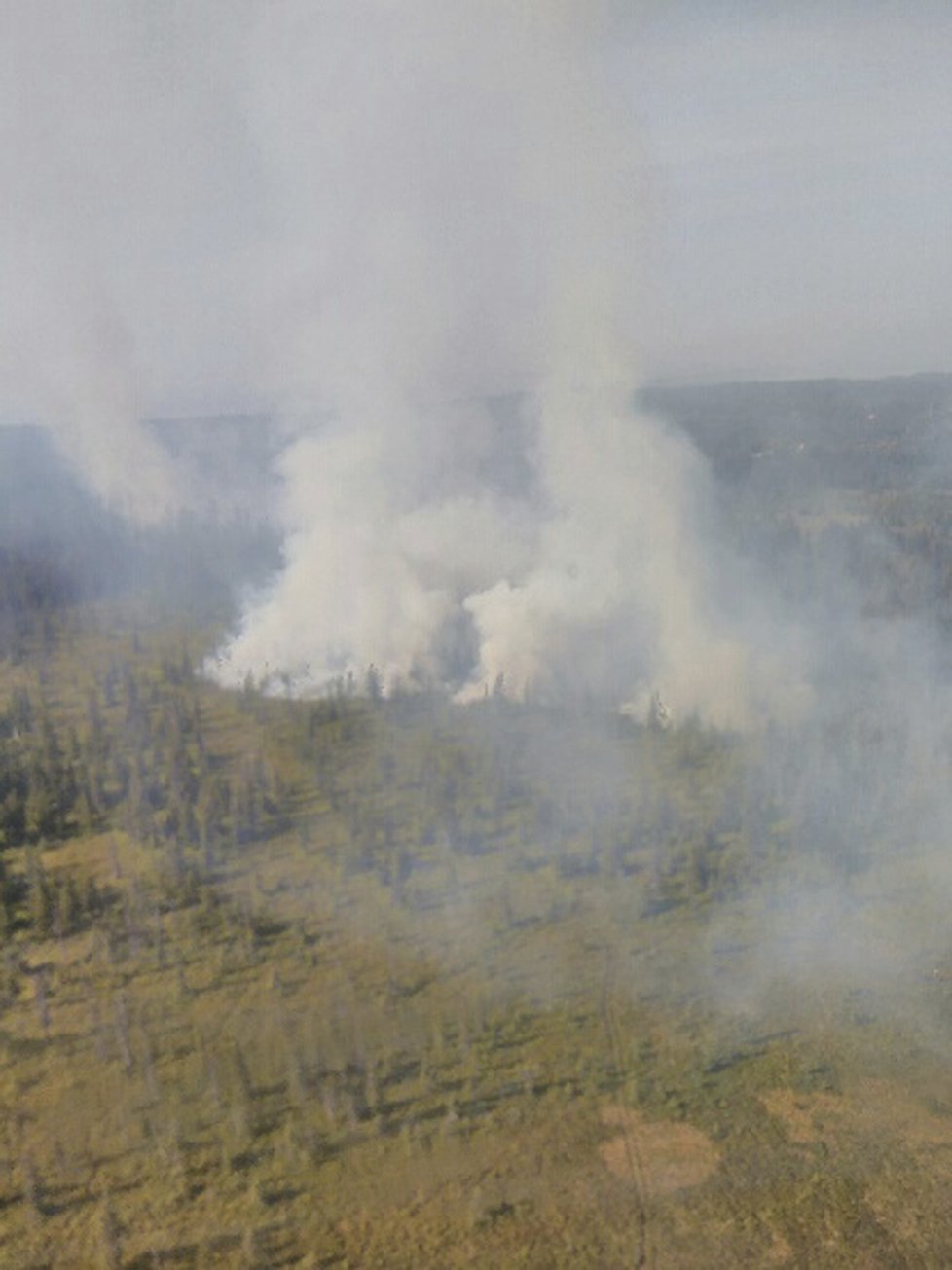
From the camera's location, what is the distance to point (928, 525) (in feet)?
607

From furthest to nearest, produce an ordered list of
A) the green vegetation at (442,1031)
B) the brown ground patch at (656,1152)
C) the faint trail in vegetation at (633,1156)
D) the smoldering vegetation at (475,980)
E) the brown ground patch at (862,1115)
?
1. the brown ground patch at (862,1115)
2. the brown ground patch at (656,1152)
3. the smoldering vegetation at (475,980)
4. the green vegetation at (442,1031)
5. the faint trail in vegetation at (633,1156)

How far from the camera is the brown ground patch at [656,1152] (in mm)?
38628

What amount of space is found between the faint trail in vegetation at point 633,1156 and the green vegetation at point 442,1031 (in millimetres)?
105

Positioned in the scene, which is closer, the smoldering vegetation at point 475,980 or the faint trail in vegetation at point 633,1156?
the faint trail in vegetation at point 633,1156

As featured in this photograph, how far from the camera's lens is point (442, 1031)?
1831 inches

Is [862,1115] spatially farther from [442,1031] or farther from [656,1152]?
[442,1031]

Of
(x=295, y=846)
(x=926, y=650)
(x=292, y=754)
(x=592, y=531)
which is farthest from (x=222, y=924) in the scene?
(x=926, y=650)

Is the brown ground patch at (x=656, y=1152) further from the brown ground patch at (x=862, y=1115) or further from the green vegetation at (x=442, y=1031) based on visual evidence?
the brown ground patch at (x=862, y=1115)

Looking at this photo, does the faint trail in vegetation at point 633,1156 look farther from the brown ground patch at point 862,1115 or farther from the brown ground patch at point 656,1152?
the brown ground patch at point 862,1115

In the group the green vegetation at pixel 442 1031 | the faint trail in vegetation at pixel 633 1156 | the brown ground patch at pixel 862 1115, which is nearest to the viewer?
the faint trail in vegetation at pixel 633 1156

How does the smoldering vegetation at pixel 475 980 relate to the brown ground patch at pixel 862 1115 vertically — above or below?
above

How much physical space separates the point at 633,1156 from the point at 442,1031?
1090 cm

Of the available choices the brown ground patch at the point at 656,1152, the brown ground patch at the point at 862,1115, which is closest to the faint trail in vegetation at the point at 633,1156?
the brown ground patch at the point at 656,1152

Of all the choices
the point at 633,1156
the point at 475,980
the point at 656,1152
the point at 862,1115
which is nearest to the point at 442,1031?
the point at 475,980
